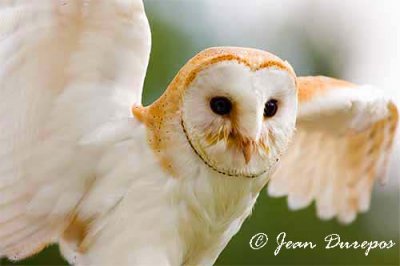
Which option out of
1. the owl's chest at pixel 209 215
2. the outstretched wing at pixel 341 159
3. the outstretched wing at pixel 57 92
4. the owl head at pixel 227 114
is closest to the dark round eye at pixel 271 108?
the owl head at pixel 227 114

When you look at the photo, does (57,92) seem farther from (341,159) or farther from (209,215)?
(341,159)

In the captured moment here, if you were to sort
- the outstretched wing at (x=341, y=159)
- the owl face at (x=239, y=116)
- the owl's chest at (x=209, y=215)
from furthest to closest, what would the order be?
the outstretched wing at (x=341, y=159), the owl's chest at (x=209, y=215), the owl face at (x=239, y=116)

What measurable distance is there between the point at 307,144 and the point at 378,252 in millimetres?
2355

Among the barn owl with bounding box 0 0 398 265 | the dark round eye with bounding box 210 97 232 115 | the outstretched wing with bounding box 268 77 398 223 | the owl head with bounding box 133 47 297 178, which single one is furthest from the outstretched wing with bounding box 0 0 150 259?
the outstretched wing with bounding box 268 77 398 223

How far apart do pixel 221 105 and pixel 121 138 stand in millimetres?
253

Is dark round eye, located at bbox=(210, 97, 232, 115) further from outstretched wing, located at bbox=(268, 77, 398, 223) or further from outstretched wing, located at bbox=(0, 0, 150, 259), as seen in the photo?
outstretched wing, located at bbox=(268, 77, 398, 223)

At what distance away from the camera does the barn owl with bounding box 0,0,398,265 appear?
1.99 meters

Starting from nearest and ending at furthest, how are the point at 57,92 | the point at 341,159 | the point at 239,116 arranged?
the point at 239,116, the point at 57,92, the point at 341,159

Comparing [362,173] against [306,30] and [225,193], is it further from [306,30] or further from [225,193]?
[306,30]

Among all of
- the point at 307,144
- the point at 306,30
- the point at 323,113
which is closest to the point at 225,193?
the point at 323,113

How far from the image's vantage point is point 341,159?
287cm

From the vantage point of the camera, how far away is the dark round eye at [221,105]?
197cm

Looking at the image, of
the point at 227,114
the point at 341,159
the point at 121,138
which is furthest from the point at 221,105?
the point at 341,159

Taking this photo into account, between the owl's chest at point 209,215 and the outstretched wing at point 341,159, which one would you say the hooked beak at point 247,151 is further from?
the outstretched wing at point 341,159
